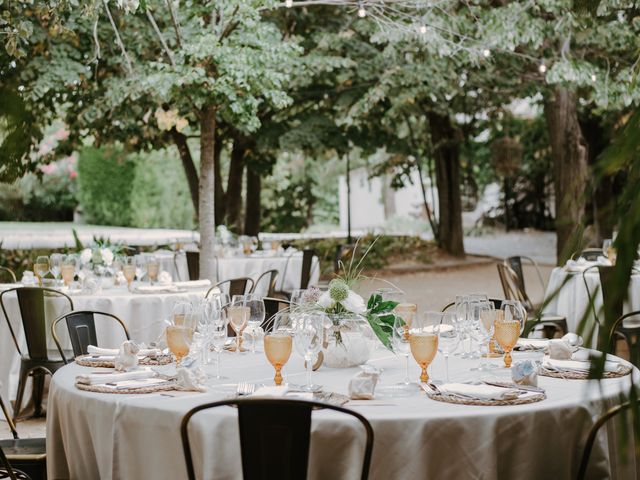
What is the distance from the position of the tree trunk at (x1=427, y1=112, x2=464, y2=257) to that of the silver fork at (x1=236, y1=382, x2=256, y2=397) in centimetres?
1411

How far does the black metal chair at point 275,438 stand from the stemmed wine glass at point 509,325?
1.01m

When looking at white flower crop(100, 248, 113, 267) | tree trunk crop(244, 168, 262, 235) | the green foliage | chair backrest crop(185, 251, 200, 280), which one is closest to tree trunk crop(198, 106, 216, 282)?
chair backrest crop(185, 251, 200, 280)

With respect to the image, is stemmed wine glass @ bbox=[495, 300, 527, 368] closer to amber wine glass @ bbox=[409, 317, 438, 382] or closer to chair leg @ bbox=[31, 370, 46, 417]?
amber wine glass @ bbox=[409, 317, 438, 382]

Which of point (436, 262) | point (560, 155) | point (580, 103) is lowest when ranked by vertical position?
point (436, 262)

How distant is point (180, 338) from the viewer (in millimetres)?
2943

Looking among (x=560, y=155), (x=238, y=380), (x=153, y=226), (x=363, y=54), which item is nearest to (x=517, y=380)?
(x=238, y=380)

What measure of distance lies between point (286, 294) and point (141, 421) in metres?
6.25

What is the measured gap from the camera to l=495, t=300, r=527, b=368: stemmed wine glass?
3064 mm

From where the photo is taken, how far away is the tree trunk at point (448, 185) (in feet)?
54.0

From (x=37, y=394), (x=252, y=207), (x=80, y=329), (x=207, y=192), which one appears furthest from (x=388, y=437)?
(x=252, y=207)

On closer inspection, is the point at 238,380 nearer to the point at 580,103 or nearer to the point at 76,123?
the point at 76,123

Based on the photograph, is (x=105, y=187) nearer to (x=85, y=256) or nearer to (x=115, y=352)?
(x=85, y=256)

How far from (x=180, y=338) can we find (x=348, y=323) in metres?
0.64

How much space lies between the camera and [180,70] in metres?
7.10
